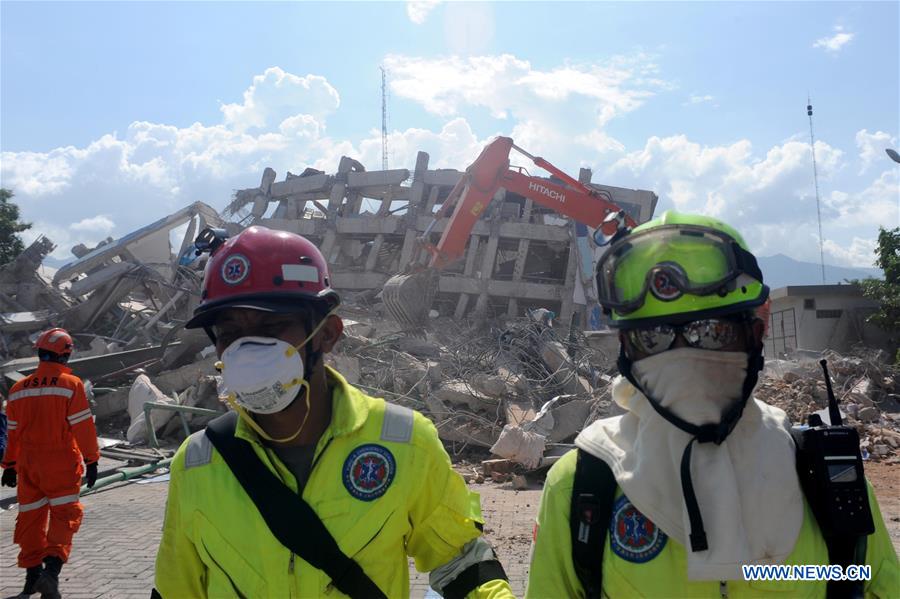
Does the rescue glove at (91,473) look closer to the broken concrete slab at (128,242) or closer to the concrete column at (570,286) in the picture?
the concrete column at (570,286)

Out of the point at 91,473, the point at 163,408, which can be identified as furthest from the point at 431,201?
the point at 91,473

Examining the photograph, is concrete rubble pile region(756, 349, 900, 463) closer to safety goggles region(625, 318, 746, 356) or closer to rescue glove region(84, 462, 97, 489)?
rescue glove region(84, 462, 97, 489)

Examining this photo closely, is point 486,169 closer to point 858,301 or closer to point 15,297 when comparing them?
point 858,301

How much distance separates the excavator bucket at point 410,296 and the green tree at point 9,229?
23410mm

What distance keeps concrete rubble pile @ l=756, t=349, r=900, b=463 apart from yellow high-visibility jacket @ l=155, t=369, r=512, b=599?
32.0 ft

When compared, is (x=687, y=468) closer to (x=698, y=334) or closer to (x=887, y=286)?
(x=698, y=334)

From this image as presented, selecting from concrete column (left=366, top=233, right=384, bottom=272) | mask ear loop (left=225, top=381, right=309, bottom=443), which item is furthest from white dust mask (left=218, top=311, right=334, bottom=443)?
concrete column (left=366, top=233, right=384, bottom=272)

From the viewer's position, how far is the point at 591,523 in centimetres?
157

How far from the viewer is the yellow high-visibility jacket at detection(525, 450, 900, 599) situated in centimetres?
151

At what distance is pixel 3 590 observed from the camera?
5.08 metres

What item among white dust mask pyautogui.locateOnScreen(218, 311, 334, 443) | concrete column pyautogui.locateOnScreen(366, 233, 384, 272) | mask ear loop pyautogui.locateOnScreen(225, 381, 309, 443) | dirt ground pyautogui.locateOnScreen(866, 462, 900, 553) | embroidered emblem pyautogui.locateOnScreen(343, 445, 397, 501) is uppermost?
concrete column pyautogui.locateOnScreen(366, 233, 384, 272)

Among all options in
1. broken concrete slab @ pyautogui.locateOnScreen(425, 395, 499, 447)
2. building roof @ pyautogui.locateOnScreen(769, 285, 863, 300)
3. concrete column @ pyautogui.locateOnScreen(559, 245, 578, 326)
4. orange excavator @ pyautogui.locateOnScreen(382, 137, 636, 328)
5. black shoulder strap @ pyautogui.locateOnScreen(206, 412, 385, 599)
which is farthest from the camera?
concrete column @ pyautogui.locateOnScreen(559, 245, 578, 326)

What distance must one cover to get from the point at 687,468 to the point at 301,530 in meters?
1.02

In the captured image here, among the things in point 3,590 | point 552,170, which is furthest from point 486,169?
point 3,590
